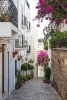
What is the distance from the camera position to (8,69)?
19.1m

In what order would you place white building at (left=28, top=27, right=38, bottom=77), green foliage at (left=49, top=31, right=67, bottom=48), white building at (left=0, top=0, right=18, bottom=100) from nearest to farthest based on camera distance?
white building at (left=0, top=0, right=18, bottom=100) → green foliage at (left=49, top=31, right=67, bottom=48) → white building at (left=28, top=27, right=38, bottom=77)

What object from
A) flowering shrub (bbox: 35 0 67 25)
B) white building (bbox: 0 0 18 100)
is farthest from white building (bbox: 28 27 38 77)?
flowering shrub (bbox: 35 0 67 25)

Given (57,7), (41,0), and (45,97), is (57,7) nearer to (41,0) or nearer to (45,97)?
(41,0)

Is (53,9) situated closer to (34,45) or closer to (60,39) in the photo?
(60,39)

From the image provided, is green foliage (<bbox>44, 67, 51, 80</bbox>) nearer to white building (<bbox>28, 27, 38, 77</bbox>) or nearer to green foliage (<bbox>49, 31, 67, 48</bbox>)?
green foliage (<bbox>49, 31, 67, 48</bbox>)

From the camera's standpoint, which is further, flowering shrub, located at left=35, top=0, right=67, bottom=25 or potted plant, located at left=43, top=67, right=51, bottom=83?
potted plant, located at left=43, top=67, right=51, bottom=83

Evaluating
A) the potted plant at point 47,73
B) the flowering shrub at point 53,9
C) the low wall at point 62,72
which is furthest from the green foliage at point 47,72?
the flowering shrub at point 53,9

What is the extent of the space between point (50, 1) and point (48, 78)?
18247 millimetres

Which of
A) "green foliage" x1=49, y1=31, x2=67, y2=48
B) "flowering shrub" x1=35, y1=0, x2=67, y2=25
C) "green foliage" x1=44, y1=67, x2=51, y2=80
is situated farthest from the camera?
"green foliage" x1=44, y1=67, x2=51, y2=80

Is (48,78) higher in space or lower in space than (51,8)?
lower

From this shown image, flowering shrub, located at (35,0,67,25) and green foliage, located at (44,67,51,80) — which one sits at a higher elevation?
flowering shrub, located at (35,0,67,25)

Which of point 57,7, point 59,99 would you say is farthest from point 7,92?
point 57,7

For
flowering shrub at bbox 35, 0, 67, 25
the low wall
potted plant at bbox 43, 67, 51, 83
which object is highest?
flowering shrub at bbox 35, 0, 67, 25

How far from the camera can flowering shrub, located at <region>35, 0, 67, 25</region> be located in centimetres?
953
